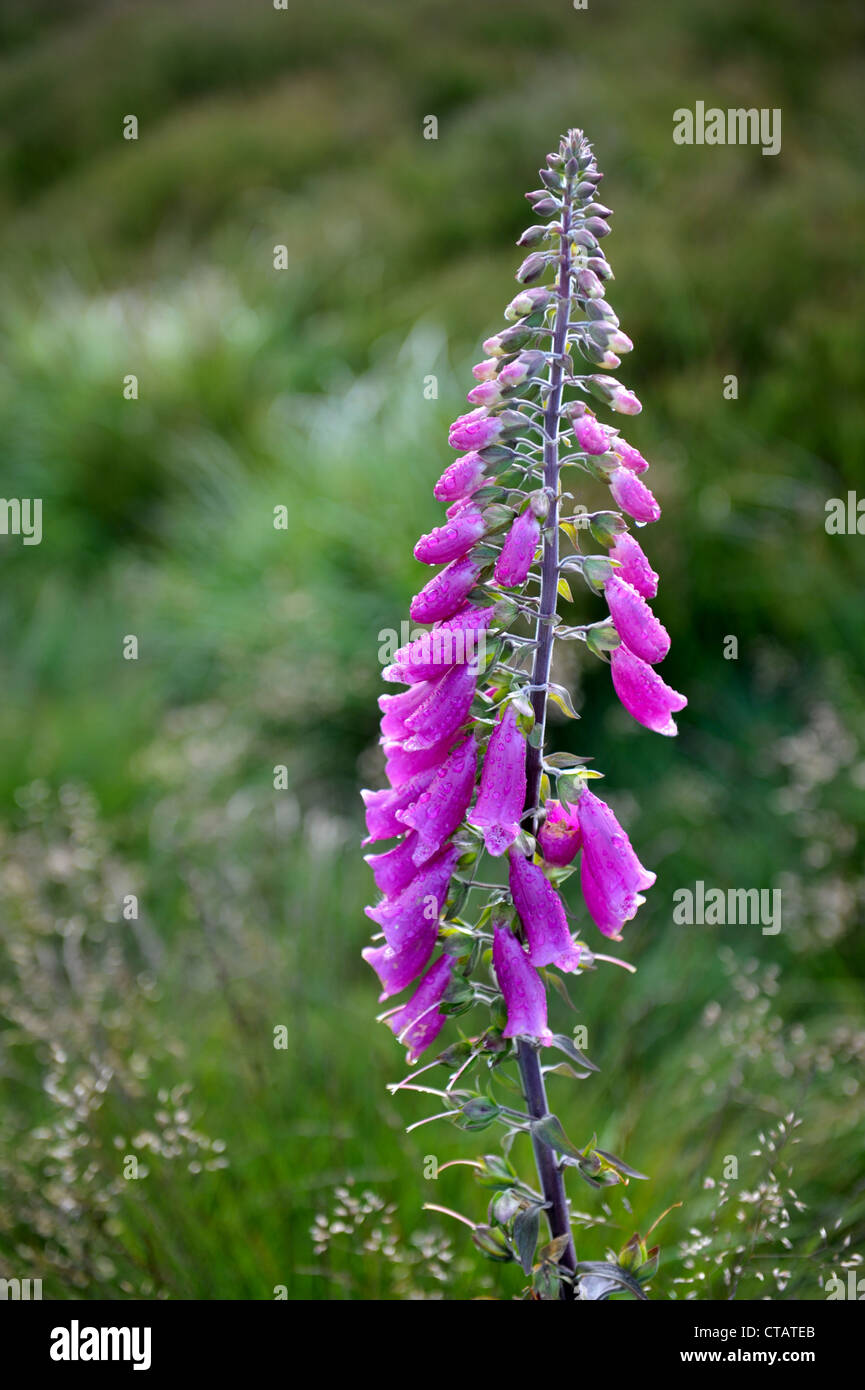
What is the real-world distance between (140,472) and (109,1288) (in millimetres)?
4571

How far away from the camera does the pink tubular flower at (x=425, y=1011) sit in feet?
4.66

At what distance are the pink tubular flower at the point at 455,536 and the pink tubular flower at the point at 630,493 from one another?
0.17 m

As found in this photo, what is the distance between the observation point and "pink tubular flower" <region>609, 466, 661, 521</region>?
138 cm

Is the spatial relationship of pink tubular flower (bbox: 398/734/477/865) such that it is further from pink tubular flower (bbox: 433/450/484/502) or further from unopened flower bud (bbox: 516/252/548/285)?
unopened flower bud (bbox: 516/252/548/285)

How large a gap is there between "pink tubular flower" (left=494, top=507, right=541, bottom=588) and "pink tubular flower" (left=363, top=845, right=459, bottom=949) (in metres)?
0.35

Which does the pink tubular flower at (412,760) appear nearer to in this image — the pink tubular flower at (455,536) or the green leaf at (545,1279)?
the pink tubular flower at (455,536)

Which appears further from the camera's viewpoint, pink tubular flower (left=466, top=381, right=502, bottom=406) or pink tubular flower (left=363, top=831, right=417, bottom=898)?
pink tubular flower (left=363, top=831, right=417, bottom=898)

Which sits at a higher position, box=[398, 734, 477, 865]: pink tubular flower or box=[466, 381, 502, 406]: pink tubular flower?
box=[466, 381, 502, 406]: pink tubular flower

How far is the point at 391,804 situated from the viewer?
148 cm

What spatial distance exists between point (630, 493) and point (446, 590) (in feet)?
0.79

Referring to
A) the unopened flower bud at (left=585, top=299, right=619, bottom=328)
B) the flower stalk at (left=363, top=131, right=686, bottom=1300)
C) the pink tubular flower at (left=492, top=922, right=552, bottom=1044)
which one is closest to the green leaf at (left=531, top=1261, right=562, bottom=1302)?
the flower stalk at (left=363, top=131, right=686, bottom=1300)

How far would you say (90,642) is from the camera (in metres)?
4.75

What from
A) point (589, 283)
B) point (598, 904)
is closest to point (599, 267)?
point (589, 283)

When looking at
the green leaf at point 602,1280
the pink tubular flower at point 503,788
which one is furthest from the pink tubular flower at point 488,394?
the green leaf at point 602,1280
